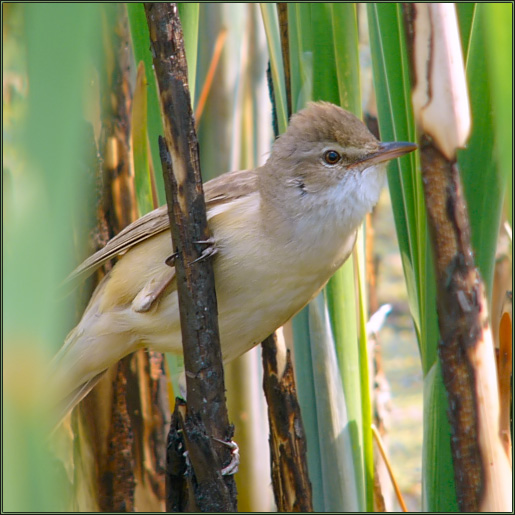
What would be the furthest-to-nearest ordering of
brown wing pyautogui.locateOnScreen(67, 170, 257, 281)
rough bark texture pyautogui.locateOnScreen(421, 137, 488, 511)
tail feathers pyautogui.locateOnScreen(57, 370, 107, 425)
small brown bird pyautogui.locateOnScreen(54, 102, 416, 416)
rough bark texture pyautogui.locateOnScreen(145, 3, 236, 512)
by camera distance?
tail feathers pyautogui.locateOnScreen(57, 370, 107, 425) → brown wing pyautogui.locateOnScreen(67, 170, 257, 281) → small brown bird pyautogui.locateOnScreen(54, 102, 416, 416) → rough bark texture pyautogui.locateOnScreen(421, 137, 488, 511) → rough bark texture pyautogui.locateOnScreen(145, 3, 236, 512)

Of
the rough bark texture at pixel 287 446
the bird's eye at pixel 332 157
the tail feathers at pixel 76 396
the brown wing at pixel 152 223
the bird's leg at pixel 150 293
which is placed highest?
the bird's eye at pixel 332 157

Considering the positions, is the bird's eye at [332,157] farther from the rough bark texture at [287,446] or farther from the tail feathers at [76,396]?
→ the tail feathers at [76,396]

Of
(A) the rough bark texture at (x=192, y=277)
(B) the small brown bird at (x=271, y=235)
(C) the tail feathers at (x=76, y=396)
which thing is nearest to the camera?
(A) the rough bark texture at (x=192, y=277)

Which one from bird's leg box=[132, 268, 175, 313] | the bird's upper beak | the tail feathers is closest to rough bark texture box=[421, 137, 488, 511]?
the bird's upper beak

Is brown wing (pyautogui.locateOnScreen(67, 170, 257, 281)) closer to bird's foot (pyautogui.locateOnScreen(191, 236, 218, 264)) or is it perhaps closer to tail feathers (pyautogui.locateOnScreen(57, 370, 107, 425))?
bird's foot (pyautogui.locateOnScreen(191, 236, 218, 264))

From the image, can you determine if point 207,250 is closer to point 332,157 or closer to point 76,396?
point 332,157

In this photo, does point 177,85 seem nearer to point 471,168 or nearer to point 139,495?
point 471,168

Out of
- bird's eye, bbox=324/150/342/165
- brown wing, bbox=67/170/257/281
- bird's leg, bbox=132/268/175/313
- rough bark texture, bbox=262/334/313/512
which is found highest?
bird's eye, bbox=324/150/342/165

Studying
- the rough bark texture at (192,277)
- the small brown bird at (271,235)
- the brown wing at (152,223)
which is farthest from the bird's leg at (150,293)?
the rough bark texture at (192,277)
